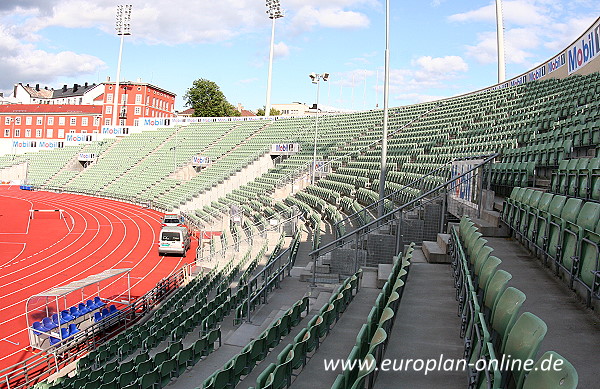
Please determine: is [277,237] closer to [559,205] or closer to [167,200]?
[559,205]

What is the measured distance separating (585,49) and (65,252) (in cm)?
2331

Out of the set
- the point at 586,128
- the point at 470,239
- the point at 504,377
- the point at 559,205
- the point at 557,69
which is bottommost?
the point at 504,377

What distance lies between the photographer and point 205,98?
7688 cm

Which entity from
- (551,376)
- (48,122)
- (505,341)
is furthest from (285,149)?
(48,122)

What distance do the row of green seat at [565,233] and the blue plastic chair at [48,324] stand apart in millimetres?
10498

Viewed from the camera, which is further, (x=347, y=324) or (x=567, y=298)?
(x=347, y=324)

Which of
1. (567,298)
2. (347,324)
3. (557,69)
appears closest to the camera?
(567,298)

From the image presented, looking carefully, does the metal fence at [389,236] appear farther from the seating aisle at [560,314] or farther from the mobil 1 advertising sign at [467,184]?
the seating aisle at [560,314]

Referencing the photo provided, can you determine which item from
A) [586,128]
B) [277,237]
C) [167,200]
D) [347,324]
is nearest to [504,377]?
[347,324]

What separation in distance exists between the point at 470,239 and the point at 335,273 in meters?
4.96

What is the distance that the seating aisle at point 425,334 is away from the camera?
4.45 m

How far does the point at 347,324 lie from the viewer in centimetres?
740

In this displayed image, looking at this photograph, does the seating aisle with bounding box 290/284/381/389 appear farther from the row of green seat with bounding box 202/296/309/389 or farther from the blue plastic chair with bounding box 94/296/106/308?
the blue plastic chair with bounding box 94/296/106/308

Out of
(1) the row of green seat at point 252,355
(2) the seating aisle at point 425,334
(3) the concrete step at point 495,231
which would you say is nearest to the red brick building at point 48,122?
(1) the row of green seat at point 252,355
